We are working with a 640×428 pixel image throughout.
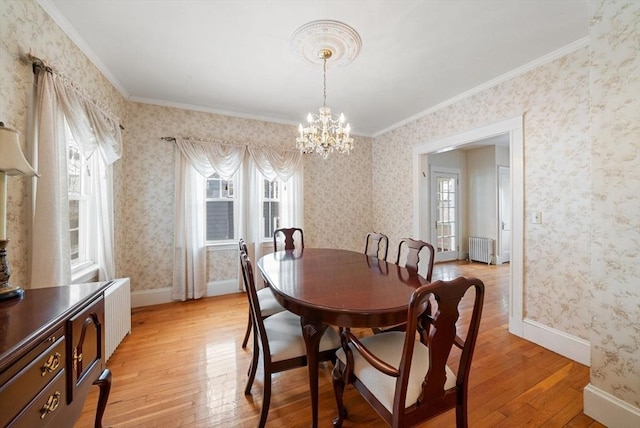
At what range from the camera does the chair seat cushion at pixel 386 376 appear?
1066 millimetres

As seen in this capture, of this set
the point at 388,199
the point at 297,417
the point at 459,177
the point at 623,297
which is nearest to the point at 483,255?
the point at 459,177

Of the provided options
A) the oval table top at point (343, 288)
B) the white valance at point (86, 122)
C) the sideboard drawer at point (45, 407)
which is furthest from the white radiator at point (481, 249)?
the white valance at point (86, 122)

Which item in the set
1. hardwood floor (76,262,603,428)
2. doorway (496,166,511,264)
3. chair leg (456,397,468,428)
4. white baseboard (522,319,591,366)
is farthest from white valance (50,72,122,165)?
doorway (496,166,511,264)

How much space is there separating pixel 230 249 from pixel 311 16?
295cm

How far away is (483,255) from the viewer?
5.38 meters

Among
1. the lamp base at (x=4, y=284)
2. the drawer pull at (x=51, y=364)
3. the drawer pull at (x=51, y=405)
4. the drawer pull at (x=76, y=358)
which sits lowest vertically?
the drawer pull at (x=51, y=405)

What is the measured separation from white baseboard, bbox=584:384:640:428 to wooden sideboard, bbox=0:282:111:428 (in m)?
2.67

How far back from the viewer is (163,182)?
10.6 ft

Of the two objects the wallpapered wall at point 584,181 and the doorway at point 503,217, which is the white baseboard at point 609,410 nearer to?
the wallpapered wall at point 584,181

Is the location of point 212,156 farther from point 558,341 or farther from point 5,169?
point 558,341

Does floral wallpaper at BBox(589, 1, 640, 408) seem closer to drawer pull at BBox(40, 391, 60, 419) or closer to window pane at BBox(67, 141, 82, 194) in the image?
drawer pull at BBox(40, 391, 60, 419)

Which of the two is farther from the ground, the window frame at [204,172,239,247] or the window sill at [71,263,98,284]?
the window frame at [204,172,239,247]

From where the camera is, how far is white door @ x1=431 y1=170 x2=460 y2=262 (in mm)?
5621

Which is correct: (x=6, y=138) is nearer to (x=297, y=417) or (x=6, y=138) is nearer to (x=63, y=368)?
(x=63, y=368)
